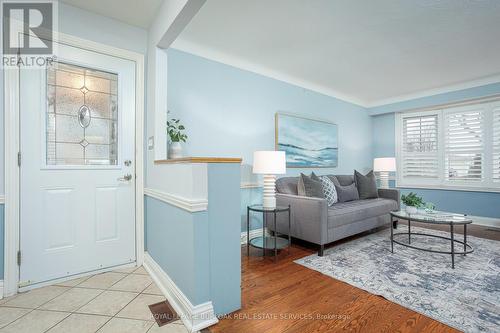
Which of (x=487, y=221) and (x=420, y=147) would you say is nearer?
(x=487, y=221)

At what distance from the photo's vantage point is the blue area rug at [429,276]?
1.64 m

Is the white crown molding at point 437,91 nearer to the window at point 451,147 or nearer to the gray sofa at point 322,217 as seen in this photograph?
the window at point 451,147

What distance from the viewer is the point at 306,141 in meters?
4.00

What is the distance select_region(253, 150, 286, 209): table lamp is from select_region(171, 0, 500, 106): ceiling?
51.5 inches

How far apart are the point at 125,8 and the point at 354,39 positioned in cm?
236

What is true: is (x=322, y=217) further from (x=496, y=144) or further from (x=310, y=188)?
(x=496, y=144)

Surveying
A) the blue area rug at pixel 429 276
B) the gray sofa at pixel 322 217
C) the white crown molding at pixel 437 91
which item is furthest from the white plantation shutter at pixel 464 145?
the gray sofa at pixel 322 217

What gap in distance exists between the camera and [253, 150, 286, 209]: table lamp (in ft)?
9.26

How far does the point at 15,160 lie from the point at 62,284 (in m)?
1.10

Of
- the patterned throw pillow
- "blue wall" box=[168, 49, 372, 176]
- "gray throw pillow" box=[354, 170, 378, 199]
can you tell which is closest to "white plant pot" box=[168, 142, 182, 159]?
"blue wall" box=[168, 49, 372, 176]

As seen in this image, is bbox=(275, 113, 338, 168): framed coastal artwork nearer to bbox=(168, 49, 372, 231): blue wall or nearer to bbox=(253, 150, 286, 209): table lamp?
bbox=(168, 49, 372, 231): blue wall

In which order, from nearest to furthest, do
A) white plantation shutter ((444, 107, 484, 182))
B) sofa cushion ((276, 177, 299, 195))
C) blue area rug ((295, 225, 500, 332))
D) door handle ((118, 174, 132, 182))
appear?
blue area rug ((295, 225, 500, 332))
door handle ((118, 174, 132, 182))
sofa cushion ((276, 177, 299, 195))
white plantation shutter ((444, 107, 484, 182))

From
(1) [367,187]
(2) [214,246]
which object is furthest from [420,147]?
(2) [214,246]

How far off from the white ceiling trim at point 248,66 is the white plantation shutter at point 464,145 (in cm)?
202
